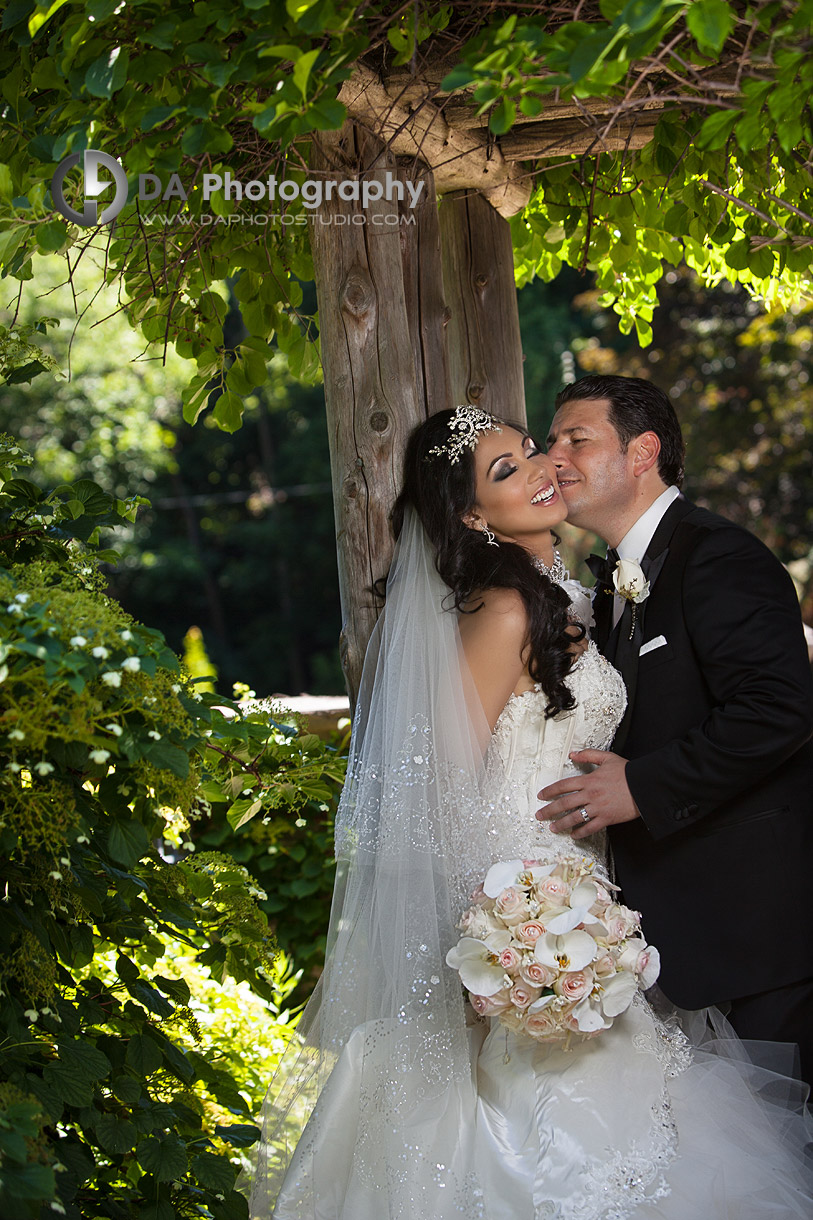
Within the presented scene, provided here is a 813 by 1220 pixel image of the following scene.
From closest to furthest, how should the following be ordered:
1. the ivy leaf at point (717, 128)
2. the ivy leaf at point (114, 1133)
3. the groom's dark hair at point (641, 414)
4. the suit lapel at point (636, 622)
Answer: the ivy leaf at point (717, 128) → the ivy leaf at point (114, 1133) → the suit lapel at point (636, 622) → the groom's dark hair at point (641, 414)

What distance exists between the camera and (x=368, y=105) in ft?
9.46

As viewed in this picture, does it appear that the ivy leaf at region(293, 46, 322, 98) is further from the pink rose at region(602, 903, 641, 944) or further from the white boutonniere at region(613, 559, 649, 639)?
the pink rose at region(602, 903, 641, 944)

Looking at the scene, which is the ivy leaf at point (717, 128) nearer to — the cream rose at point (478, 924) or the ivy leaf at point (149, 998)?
the cream rose at point (478, 924)

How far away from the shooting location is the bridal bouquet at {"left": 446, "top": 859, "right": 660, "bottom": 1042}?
7.73ft

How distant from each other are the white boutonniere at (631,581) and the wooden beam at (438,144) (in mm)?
1082

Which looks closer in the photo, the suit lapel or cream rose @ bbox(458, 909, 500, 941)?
cream rose @ bbox(458, 909, 500, 941)

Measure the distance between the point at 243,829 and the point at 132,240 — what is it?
7.86 ft

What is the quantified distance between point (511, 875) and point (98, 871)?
93cm

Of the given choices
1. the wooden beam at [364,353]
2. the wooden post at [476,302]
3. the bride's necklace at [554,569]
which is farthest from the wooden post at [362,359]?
the wooden post at [476,302]

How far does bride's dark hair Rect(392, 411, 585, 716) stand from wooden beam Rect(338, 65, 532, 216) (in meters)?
0.74

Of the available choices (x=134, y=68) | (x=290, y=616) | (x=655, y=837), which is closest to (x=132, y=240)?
(x=134, y=68)

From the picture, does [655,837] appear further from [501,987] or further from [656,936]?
[501,987]

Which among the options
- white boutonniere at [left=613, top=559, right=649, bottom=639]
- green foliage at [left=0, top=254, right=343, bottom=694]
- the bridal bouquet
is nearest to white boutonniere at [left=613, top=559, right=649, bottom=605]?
white boutonniere at [left=613, top=559, right=649, bottom=639]

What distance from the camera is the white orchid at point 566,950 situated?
7.70 ft
